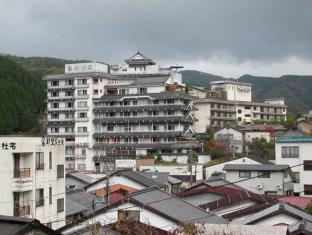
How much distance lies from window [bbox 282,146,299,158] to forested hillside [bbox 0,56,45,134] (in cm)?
5340

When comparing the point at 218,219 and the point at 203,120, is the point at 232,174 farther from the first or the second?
the point at 203,120

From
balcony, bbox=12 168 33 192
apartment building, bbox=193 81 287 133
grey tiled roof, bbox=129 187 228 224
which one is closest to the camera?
grey tiled roof, bbox=129 187 228 224

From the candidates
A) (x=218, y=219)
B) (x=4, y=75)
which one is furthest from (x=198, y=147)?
(x=4, y=75)

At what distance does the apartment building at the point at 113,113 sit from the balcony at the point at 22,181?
142 feet

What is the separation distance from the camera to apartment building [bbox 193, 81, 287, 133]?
7888 cm

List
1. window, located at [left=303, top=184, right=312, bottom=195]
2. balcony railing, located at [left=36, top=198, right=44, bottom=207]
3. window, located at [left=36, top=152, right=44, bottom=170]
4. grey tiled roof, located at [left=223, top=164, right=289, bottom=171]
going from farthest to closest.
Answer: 1. window, located at [left=303, top=184, right=312, bottom=195]
2. grey tiled roof, located at [left=223, top=164, right=289, bottom=171]
3. window, located at [left=36, top=152, right=44, bottom=170]
4. balcony railing, located at [left=36, top=198, right=44, bottom=207]

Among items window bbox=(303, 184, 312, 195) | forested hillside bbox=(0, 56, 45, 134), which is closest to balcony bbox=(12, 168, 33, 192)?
window bbox=(303, 184, 312, 195)

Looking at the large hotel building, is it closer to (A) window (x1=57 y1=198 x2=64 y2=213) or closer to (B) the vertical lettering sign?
(B) the vertical lettering sign

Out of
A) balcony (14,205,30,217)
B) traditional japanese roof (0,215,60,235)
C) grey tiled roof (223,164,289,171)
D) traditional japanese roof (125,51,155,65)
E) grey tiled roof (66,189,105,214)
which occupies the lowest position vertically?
grey tiled roof (66,189,105,214)

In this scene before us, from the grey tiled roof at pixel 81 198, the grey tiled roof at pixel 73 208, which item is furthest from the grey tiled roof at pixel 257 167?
the grey tiled roof at pixel 73 208

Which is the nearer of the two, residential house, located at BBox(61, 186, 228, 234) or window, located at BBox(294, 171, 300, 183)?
residential house, located at BBox(61, 186, 228, 234)

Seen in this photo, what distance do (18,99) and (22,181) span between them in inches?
2786

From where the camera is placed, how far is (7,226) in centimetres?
1023

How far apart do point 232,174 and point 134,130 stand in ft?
113
